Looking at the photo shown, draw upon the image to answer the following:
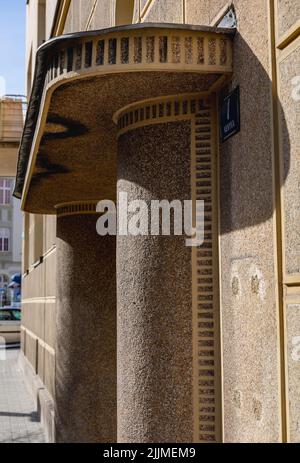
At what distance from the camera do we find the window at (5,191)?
59625 mm

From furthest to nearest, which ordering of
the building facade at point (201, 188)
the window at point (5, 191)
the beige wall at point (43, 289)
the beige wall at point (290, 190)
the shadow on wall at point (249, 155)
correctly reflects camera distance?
1. the window at point (5, 191)
2. the beige wall at point (43, 289)
3. the shadow on wall at point (249, 155)
4. the building facade at point (201, 188)
5. the beige wall at point (290, 190)

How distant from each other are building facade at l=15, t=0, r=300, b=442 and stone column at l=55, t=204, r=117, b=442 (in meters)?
2.72

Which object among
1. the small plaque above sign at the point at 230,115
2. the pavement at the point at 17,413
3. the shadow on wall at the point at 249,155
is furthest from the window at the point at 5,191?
the shadow on wall at the point at 249,155

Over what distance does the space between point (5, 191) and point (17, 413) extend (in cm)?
4861

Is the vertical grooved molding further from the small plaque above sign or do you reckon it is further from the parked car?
the parked car

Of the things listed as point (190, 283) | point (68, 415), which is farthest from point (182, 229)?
point (68, 415)

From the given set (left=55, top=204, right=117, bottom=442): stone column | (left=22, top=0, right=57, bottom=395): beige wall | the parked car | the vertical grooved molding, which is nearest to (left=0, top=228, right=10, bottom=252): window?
the parked car

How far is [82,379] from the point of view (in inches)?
312

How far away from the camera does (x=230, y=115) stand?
155 inches

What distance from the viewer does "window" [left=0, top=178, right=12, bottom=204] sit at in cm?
5962

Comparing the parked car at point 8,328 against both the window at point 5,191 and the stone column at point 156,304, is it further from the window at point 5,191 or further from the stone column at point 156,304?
the window at point 5,191

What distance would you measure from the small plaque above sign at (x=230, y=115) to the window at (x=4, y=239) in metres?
56.8
